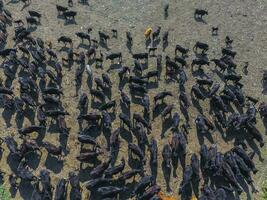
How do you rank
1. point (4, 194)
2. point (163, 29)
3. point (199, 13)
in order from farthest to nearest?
point (199, 13), point (163, 29), point (4, 194)

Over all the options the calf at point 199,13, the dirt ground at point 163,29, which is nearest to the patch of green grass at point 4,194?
Result: the dirt ground at point 163,29

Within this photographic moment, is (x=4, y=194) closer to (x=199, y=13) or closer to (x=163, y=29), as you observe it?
(x=163, y=29)

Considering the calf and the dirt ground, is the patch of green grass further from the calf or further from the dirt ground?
Answer: the calf

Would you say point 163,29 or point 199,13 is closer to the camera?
point 163,29

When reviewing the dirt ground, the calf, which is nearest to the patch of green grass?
the dirt ground

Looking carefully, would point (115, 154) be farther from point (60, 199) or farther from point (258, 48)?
point (258, 48)

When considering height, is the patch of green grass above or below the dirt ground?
below

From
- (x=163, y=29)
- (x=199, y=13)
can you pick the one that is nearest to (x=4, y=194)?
(x=163, y=29)

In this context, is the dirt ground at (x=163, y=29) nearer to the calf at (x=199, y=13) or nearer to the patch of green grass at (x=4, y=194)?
the calf at (x=199, y=13)

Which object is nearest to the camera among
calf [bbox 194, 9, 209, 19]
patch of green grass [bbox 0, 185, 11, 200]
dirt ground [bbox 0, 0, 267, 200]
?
patch of green grass [bbox 0, 185, 11, 200]

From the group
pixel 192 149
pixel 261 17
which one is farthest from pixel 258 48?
pixel 192 149
